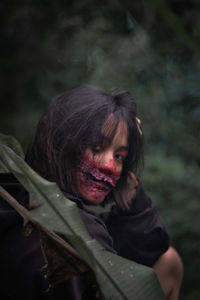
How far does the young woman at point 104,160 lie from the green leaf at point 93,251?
0.28m

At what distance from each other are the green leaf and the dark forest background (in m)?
1.37

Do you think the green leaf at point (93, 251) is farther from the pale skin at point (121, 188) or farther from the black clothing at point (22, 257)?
the pale skin at point (121, 188)

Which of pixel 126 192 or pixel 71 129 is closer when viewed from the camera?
pixel 71 129

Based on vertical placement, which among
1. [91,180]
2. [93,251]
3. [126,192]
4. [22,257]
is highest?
[93,251]

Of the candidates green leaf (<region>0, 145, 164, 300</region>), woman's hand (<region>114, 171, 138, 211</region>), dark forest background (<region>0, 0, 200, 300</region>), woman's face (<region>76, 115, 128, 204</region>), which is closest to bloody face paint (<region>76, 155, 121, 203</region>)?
woman's face (<region>76, 115, 128, 204</region>)

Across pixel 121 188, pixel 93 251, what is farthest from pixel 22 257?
pixel 121 188

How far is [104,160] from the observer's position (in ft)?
3.12

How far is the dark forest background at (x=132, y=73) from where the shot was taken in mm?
1883

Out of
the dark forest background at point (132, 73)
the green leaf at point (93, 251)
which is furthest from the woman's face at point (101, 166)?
the dark forest background at point (132, 73)

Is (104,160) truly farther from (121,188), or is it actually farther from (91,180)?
(121,188)

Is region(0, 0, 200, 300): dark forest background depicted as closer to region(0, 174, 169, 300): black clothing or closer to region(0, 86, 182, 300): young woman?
region(0, 86, 182, 300): young woman

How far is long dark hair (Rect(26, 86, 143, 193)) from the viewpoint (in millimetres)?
857

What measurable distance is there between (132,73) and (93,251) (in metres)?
1.81

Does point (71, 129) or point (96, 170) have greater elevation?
point (71, 129)
